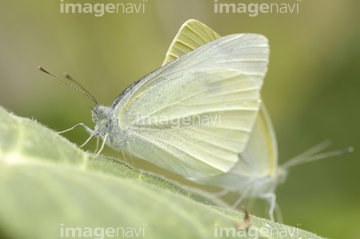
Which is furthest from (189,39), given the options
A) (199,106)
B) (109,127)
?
(109,127)

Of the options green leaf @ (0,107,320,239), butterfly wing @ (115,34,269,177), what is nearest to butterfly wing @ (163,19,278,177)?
butterfly wing @ (115,34,269,177)

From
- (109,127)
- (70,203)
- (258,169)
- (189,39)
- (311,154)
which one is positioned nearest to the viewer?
(70,203)

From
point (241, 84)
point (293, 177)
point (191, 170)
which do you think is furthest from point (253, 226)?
point (293, 177)

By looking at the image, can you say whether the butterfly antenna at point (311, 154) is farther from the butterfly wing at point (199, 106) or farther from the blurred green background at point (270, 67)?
the butterfly wing at point (199, 106)

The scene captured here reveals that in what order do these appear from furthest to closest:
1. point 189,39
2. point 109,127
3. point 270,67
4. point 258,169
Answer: point 270,67
point 258,169
point 189,39
point 109,127

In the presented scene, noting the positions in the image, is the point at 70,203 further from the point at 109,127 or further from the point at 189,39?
the point at 189,39

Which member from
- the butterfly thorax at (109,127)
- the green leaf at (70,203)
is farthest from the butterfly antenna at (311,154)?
the green leaf at (70,203)

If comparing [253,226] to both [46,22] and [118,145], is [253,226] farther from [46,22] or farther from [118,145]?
[46,22]
